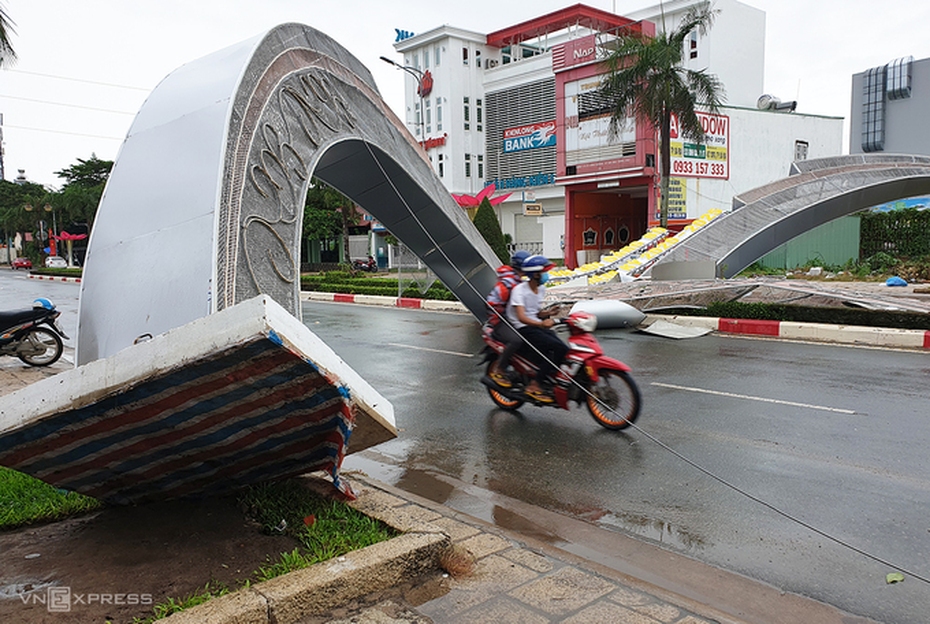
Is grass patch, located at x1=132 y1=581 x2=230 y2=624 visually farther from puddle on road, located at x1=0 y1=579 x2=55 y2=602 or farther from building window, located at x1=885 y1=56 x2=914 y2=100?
building window, located at x1=885 y1=56 x2=914 y2=100

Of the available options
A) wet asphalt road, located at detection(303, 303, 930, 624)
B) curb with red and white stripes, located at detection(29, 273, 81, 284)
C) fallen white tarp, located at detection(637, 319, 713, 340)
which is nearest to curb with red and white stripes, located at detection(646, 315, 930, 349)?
fallen white tarp, located at detection(637, 319, 713, 340)

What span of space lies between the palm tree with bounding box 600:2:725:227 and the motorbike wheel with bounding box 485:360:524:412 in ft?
56.4

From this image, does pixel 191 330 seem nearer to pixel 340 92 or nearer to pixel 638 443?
pixel 638 443

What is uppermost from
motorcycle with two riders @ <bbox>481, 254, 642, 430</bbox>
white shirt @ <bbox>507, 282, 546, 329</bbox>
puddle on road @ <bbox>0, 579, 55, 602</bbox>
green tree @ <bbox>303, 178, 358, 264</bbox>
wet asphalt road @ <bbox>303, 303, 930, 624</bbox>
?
green tree @ <bbox>303, 178, 358, 264</bbox>

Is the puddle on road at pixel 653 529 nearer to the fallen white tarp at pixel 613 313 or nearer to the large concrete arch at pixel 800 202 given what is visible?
the fallen white tarp at pixel 613 313

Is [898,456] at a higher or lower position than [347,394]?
lower

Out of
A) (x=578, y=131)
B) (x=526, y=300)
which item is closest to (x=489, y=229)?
(x=578, y=131)

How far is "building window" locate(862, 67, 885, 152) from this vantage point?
55656 millimetres

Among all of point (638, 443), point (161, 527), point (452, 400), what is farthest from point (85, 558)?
point (452, 400)

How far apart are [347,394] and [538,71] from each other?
1579 inches

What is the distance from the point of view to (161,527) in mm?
4129

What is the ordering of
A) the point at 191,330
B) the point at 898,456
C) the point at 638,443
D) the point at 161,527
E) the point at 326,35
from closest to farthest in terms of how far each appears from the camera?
the point at 191,330 → the point at 161,527 → the point at 898,456 → the point at 638,443 → the point at 326,35

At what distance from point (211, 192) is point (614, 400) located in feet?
13.4

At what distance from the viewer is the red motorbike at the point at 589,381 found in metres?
6.59
